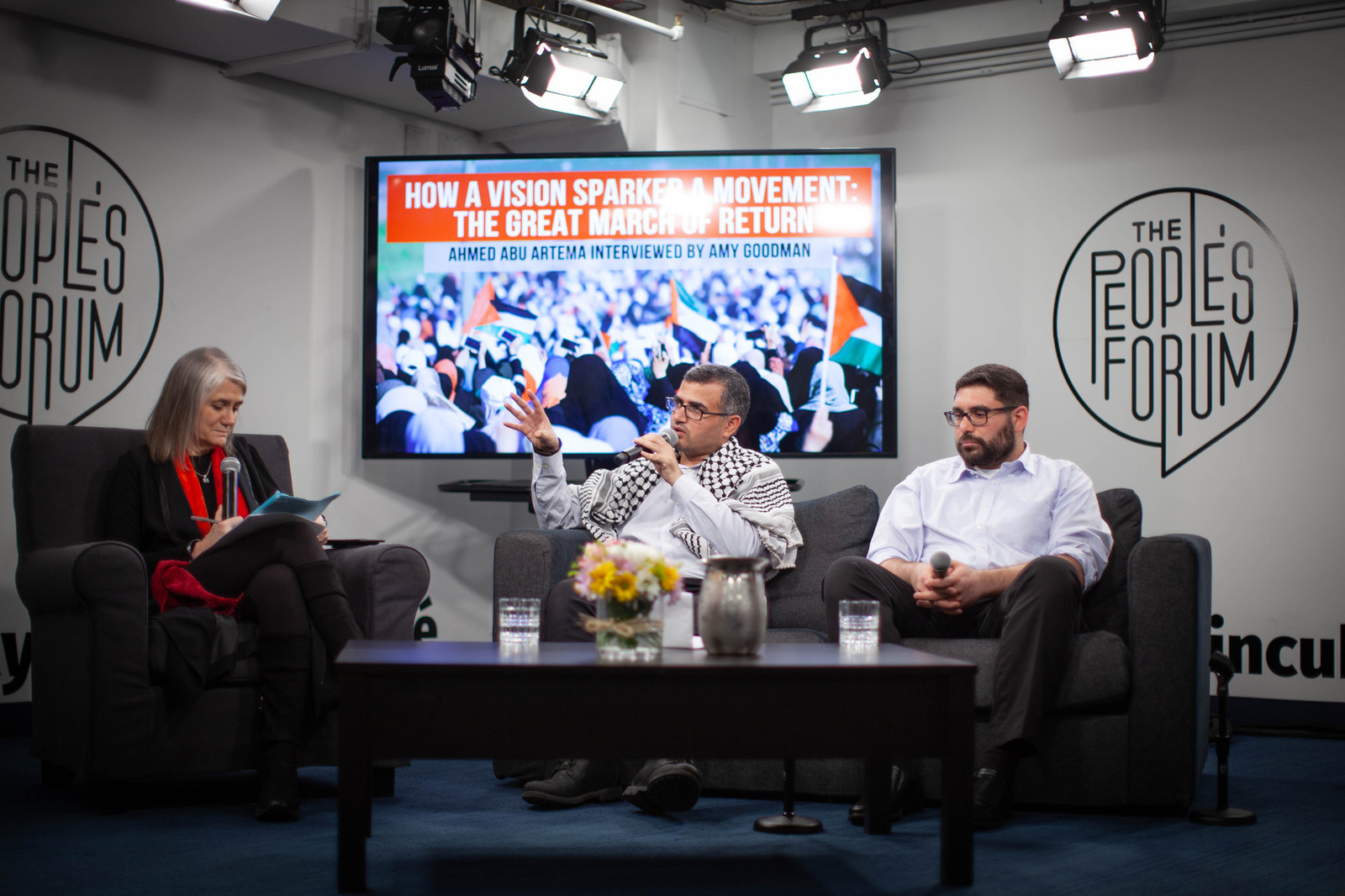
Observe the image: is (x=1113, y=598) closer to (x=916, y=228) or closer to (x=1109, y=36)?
(x=1109, y=36)

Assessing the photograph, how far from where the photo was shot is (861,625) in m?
2.29

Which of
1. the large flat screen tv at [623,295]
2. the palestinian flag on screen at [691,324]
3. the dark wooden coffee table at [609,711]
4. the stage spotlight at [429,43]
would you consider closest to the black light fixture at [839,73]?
the large flat screen tv at [623,295]

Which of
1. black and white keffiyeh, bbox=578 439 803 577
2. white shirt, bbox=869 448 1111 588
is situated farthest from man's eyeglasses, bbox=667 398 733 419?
white shirt, bbox=869 448 1111 588

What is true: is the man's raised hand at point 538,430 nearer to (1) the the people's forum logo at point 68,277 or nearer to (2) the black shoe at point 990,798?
(2) the black shoe at point 990,798

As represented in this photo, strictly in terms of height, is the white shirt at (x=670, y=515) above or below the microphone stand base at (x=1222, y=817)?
above

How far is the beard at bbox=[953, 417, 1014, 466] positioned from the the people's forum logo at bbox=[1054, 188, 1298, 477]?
57.8 inches

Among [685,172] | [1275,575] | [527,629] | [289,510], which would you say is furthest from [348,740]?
[1275,575]

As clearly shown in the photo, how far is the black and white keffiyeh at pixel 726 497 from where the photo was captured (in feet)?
10.8

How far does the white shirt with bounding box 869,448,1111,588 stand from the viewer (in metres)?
3.02

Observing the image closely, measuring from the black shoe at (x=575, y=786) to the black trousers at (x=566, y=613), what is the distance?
1.00 ft

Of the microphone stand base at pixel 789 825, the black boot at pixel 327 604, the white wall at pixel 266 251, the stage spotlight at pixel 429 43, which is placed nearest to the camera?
the microphone stand base at pixel 789 825

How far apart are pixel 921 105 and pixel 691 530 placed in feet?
7.90

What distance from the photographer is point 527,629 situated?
230 centimetres

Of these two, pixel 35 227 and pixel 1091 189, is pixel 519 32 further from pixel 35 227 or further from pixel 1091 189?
pixel 1091 189
